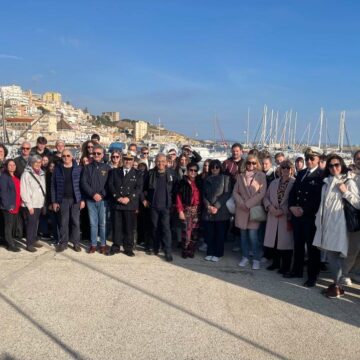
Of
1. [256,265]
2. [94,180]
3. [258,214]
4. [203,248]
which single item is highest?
[94,180]

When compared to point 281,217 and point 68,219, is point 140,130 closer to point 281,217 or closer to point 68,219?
point 68,219

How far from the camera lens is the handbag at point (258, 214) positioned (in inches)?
245

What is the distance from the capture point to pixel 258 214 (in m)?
6.23

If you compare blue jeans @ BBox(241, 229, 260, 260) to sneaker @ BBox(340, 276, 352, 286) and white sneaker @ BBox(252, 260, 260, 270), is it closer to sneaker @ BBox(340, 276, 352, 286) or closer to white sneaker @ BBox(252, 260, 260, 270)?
white sneaker @ BBox(252, 260, 260, 270)

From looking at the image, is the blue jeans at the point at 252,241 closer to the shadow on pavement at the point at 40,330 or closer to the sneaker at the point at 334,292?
the sneaker at the point at 334,292

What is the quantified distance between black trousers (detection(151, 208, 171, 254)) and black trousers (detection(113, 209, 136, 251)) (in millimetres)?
387

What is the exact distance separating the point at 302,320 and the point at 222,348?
121 cm

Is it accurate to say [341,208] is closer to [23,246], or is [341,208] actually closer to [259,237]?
[259,237]

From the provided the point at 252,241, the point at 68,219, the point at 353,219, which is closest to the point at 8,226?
the point at 68,219

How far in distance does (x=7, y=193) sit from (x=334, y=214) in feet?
18.0

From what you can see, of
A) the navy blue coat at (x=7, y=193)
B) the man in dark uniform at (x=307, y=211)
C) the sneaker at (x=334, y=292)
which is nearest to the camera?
the sneaker at (x=334, y=292)

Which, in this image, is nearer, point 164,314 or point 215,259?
point 164,314

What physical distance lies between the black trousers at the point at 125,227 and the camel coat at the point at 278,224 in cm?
238

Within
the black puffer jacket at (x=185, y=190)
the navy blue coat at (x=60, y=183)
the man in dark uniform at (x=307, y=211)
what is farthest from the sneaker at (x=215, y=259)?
the navy blue coat at (x=60, y=183)
